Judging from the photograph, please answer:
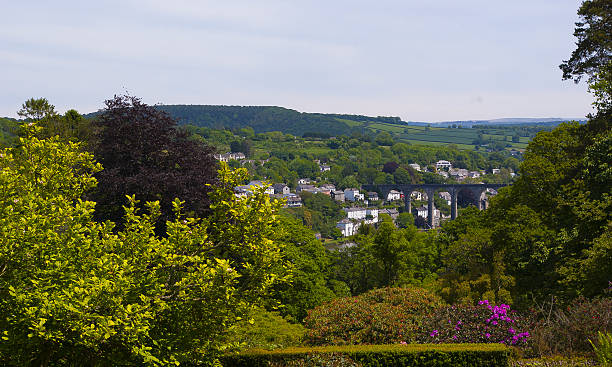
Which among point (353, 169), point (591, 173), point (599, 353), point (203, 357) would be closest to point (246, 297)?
point (203, 357)

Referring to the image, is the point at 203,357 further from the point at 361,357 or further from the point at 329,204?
the point at 329,204

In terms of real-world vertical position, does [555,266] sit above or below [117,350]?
below

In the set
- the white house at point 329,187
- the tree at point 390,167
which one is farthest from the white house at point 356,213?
the tree at point 390,167

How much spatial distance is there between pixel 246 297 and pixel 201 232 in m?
1.51

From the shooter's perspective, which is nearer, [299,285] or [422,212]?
[299,285]

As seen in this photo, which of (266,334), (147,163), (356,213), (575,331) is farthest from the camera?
(356,213)

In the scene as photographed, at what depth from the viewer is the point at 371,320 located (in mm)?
13406

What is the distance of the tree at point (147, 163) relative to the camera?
16.3 metres

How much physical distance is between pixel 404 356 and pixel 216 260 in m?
5.04

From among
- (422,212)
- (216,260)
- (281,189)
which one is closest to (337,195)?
(281,189)

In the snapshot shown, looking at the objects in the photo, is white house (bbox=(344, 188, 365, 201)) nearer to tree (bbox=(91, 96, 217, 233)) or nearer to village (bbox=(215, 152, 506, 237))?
village (bbox=(215, 152, 506, 237))

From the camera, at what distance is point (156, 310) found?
864 centimetres

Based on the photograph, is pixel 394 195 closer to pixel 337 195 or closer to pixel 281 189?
pixel 337 195

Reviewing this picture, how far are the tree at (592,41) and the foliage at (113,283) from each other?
1833 cm
